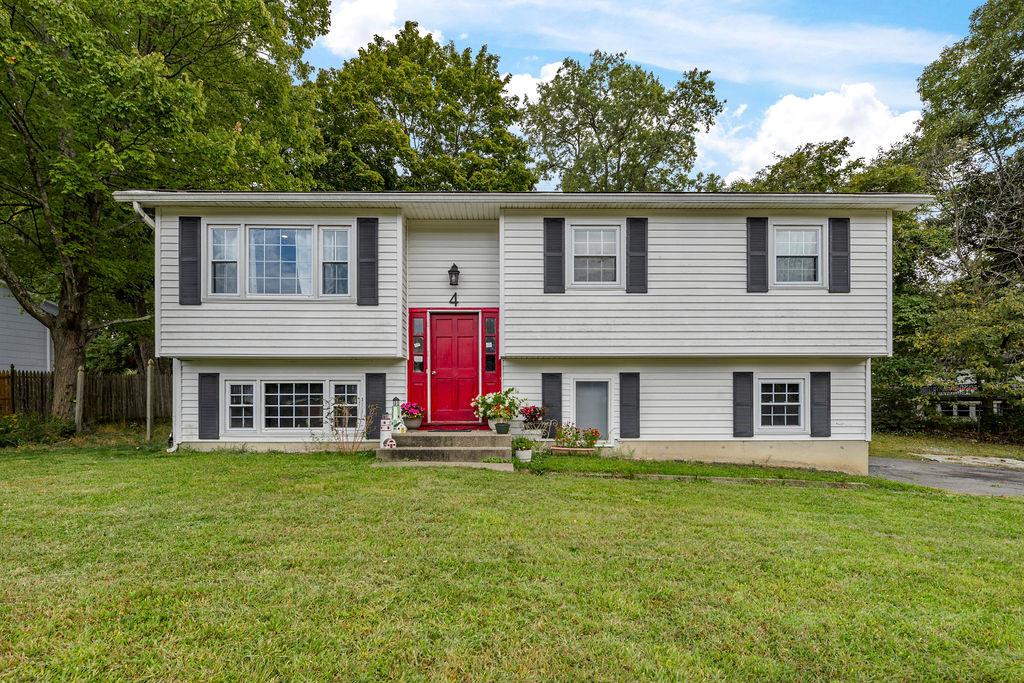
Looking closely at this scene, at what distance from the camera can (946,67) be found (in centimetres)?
1731

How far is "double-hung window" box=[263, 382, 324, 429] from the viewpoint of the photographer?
8.88 m

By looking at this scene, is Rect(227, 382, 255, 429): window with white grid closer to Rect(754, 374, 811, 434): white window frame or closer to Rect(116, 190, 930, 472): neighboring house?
Rect(116, 190, 930, 472): neighboring house

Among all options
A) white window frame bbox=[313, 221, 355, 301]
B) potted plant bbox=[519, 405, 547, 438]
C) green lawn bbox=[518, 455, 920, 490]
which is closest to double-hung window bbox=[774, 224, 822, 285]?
green lawn bbox=[518, 455, 920, 490]

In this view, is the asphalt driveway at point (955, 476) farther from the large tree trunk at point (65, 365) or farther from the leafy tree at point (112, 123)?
the large tree trunk at point (65, 365)

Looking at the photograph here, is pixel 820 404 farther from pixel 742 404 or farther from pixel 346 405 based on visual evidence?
pixel 346 405

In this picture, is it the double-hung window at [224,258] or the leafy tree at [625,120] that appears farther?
the leafy tree at [625,120]

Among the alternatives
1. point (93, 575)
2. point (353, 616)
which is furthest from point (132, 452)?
point (353, 616)

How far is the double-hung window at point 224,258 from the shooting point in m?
8.55

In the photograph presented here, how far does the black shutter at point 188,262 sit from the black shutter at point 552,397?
20.4ft

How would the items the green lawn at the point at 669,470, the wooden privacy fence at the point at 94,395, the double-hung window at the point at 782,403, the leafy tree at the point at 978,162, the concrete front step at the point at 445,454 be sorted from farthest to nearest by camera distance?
the leafy tree at the point at 978,162
the wooden privacy fence at the point at 94,395
the double-hung window at the point at 782,403
the concrete front step at the point at 445,454
the green lawn at the point at 669,470

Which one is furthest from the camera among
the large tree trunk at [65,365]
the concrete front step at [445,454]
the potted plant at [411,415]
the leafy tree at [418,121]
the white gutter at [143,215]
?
the leafy tree at [418,121]

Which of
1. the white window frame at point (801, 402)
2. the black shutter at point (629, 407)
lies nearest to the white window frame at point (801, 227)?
the white window frame at point (801, 402)

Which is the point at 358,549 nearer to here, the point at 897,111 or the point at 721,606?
the point at 721,606

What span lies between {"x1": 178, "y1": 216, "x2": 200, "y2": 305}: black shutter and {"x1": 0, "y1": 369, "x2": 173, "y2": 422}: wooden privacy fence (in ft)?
17.5
